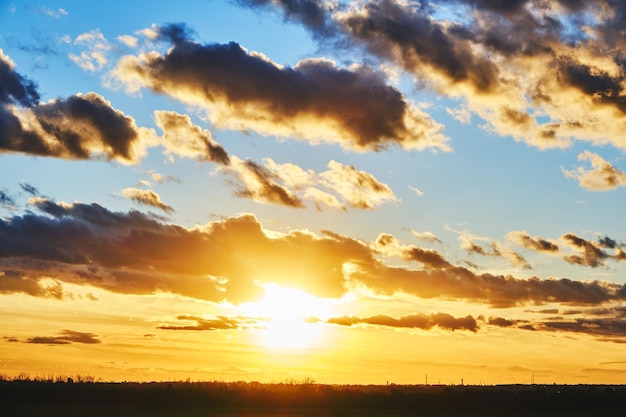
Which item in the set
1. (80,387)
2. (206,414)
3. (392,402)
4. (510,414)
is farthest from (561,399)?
(80,387)

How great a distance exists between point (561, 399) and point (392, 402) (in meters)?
25.6

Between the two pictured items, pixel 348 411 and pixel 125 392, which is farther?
pixel 125 392

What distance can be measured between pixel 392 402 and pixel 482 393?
15441mm

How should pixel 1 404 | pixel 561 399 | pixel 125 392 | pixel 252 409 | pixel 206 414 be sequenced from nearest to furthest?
1. pixel 1 404
2. pixel 206 414
3. pixel 252 409
4. pixel 125 392
5. pixel 561 399

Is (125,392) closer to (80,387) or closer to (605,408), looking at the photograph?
(80,387)

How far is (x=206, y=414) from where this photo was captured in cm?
8856

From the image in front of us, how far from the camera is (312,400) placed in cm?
11094

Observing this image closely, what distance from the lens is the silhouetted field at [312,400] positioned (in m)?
101

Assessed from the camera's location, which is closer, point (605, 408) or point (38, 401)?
point (38, 401)

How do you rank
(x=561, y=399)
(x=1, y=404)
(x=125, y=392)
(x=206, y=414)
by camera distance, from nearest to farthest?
(x=1, y=404), (x=206, y=414), (x=125, y=392), (x=561, y=399)

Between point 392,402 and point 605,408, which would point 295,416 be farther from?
point 605,408

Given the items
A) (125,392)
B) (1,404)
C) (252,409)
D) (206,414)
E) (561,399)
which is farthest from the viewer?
(561,399)

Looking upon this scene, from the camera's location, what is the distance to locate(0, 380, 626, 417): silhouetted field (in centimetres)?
10075

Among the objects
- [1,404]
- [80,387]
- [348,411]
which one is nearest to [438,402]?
[348,411]
